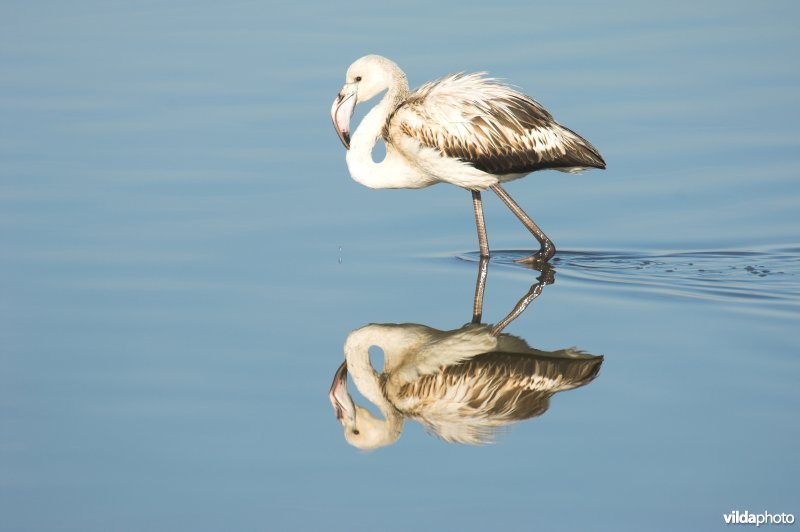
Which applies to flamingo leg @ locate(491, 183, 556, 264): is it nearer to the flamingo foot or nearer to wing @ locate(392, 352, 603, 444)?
the flamingo foot

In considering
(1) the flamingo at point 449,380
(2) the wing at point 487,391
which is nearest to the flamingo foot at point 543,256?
(1) the flamingo at point 449,380

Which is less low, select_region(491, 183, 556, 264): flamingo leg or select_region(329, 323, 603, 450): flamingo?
select_region(491, 183, 556, 264): flamingo leg

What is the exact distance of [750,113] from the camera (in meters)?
15.1

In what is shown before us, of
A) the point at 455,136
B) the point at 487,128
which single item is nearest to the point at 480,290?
the point at 455,136

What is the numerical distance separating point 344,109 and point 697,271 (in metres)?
3.23

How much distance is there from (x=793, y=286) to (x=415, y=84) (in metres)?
5.50

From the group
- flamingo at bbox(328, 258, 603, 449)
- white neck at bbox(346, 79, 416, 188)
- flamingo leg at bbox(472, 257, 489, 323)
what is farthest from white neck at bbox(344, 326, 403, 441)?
white neck at bbox(346, 79, 416, 188)

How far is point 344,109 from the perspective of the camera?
12.0m

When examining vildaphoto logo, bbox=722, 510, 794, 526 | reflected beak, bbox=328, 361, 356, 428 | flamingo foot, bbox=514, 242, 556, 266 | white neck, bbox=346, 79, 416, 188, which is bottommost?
vildaphoto logo, bbox=722, 510, 794, 526

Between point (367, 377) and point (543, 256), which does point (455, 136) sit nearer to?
point (543, 256)

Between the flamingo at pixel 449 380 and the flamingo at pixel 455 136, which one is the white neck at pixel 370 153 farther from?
the flamingo at pixel 449 380

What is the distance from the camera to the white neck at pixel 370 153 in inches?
460

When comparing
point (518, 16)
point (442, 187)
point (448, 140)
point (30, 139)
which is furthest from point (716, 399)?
point (518, 16)

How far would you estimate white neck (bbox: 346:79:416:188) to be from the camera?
11672 millimetres
